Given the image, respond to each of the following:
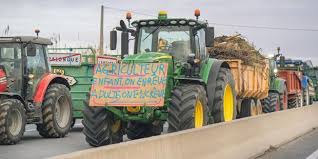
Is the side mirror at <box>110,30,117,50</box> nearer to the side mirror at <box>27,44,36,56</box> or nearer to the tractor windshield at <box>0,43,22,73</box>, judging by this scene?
the side mirror at <box>27,44,36,56</box>

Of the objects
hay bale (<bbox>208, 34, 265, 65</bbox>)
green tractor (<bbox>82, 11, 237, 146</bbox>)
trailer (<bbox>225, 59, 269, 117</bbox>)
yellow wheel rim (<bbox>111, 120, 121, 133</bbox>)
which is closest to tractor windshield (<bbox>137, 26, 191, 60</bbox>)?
green tractor (<bbox>82, 11, 237, 146</bbox>)

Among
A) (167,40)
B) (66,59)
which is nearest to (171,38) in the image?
(167,40)

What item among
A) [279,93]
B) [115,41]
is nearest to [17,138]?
[115,41]

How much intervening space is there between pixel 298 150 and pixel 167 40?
4.02 meters

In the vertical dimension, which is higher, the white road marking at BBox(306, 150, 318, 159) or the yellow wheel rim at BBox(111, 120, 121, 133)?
the yellow wheel rim at BBox(111, 120, 121, 133)

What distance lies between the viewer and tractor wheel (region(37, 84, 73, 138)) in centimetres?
1487

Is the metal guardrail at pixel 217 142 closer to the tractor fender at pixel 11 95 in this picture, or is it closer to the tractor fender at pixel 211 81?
the tractor fender at pixel 211 81

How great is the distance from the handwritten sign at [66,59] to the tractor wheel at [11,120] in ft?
20.0

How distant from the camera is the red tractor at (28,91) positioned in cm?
1327

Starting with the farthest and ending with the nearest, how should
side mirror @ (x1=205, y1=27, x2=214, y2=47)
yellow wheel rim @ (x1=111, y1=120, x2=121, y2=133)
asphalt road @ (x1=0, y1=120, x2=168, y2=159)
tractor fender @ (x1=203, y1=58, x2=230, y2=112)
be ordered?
tractor fender @ (x1=203, y1=58, x2=230, y2=112)
side mirror @ (x1=205, y1=27, x2=214, y2=47)
yellow wheel rim @ (x1=111, y1=120, x2=121, y2=133)
asphalt road @ (x1=0, y1=120, x2=168, y2=159)

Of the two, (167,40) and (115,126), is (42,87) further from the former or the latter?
(167,40)

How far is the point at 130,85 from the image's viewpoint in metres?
12.5

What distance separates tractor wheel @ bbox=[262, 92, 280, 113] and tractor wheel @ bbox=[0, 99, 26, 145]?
12.7m

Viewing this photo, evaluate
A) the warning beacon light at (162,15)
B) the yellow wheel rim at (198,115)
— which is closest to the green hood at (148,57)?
the warning beacon light at (162,15)
